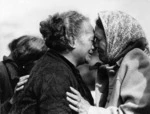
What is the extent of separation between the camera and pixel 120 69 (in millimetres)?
4430

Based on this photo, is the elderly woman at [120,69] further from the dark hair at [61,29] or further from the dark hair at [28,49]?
the dark hair at [28,49]

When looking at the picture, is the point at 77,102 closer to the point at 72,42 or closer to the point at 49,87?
the point at 49,87

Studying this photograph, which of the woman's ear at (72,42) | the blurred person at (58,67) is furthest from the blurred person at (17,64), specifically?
the woman's ear at (72,42)

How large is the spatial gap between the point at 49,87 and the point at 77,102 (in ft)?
1.41

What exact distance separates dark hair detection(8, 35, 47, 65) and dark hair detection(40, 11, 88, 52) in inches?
32.1

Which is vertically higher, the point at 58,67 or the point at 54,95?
the point at 58,67

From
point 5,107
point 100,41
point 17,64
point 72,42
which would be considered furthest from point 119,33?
point 5,107

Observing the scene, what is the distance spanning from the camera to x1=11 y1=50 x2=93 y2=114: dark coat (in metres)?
3.67

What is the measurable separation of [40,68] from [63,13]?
0.74m

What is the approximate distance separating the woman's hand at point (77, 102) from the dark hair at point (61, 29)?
502 millimetres

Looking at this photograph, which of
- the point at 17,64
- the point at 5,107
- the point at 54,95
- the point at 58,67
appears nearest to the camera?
the point at 54,95

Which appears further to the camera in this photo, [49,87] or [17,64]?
[17,64]

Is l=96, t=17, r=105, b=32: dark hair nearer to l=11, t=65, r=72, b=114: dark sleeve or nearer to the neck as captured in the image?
the neck

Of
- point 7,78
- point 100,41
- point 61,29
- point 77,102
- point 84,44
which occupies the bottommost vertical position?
point 7,78
